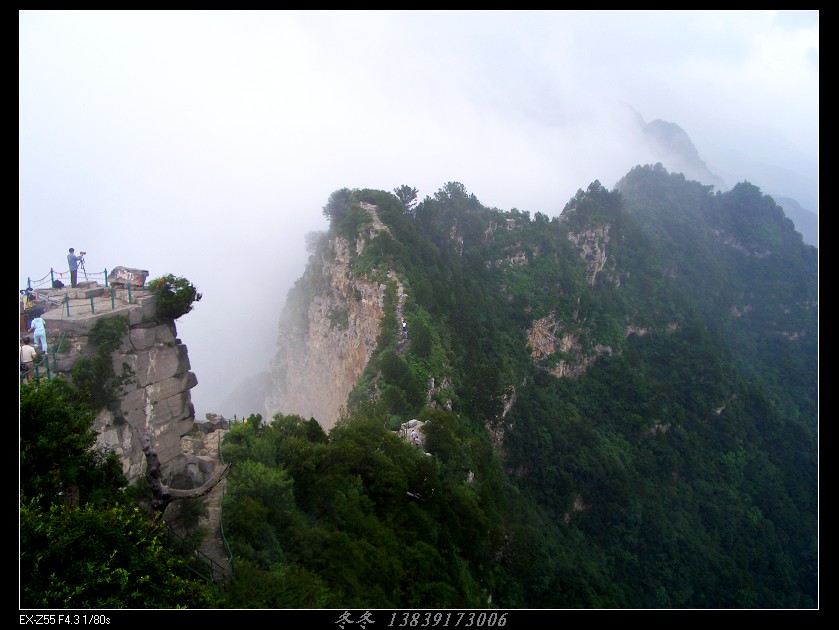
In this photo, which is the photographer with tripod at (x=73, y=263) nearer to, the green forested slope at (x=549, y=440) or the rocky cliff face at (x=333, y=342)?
the green forested slope at (x=549, y=440)

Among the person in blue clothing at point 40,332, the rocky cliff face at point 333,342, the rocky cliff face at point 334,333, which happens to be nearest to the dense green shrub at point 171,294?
the person in blue clothing at point 40,332

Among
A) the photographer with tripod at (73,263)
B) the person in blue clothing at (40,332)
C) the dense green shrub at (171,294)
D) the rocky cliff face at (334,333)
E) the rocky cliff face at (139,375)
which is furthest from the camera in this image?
the rocky cliff face at (334,333)

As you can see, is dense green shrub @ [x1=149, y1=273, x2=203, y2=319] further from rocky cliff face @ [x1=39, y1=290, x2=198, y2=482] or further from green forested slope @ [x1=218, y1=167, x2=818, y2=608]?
green forested slope @ [x1=218, y1=167, x2=818, y2=608]

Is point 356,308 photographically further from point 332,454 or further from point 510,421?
point 332,454

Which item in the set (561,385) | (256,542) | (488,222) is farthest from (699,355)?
(256,542)

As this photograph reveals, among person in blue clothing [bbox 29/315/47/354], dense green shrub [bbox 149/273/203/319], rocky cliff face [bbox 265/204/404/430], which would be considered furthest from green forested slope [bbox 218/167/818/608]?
person in blue clothing [bbox 29/315/47/354]

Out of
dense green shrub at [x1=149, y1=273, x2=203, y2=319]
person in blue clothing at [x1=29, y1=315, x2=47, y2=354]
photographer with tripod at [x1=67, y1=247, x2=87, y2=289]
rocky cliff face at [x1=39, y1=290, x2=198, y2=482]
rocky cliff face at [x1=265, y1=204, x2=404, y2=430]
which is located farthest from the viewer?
rocky cliff face at [x1=265, y1=204, x2=404, y2=430]

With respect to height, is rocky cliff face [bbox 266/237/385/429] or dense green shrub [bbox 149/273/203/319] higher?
Answer: rocky cliff face [bbox 266/237/385/429]

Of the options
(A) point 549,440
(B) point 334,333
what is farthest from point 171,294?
(A) point 549,440

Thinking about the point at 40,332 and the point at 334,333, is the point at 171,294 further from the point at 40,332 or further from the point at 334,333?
the point at 334,333
